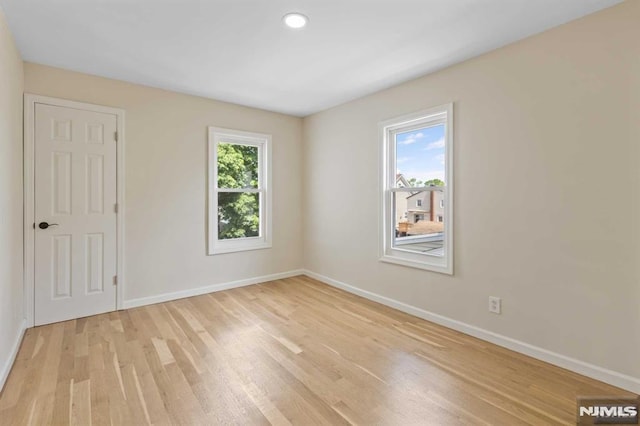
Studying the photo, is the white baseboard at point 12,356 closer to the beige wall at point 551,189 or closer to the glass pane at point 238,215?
the glass pane at point 238,215

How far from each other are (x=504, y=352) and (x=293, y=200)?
333 cm

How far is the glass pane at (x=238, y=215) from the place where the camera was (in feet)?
14.1

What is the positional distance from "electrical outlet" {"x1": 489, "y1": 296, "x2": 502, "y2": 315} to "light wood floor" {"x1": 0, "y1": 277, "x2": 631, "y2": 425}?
29cm

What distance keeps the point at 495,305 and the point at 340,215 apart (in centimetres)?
217

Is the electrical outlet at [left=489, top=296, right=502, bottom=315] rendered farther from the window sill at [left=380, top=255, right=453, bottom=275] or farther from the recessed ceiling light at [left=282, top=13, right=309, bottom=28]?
the recessed ceiling light at [left=282, top=13, right=309, bottom=28]

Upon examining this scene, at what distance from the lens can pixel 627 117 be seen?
6.68ft

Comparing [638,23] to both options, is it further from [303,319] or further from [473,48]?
[303,319]

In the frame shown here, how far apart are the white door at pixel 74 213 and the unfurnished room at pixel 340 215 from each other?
0.06 ft

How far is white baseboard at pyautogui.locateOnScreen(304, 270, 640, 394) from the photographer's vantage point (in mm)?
2068

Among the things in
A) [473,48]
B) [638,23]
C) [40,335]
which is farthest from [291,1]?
[40,335]

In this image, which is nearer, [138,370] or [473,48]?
[138,370]

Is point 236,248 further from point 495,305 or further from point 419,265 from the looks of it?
point 495,305

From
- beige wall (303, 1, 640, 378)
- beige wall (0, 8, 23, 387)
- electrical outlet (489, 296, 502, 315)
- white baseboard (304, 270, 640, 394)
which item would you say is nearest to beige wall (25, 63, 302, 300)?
beige wall (0, 8, 23, 387)

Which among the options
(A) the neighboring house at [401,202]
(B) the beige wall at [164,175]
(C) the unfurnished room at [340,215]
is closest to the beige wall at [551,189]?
(C) the unfurnished room at [340,215]
